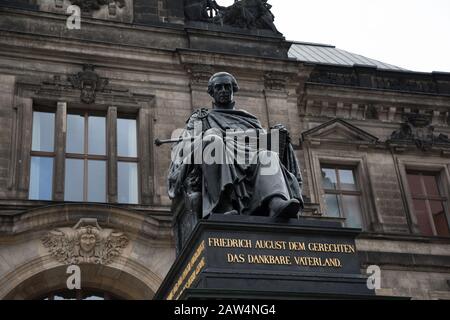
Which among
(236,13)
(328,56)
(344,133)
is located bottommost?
(344,133)

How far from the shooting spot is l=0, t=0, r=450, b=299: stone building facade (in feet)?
37.8

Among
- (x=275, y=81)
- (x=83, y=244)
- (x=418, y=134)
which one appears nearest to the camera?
(x=83, y=244)

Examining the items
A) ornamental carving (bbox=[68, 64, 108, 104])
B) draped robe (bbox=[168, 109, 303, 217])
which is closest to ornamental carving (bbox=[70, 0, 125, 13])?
ornamental carving (bbox=[68, 64, 108, 104])

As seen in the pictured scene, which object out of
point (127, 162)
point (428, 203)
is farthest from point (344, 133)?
point (127, 162)

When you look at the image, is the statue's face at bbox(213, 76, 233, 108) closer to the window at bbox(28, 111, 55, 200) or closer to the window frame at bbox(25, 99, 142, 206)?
the window frame at bbox(25, 99, 142, 206)

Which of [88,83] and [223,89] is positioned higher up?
[88,83]

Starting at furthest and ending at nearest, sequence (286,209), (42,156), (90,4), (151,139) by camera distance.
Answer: (90,4)
(151,139)
(42,156)
(286,209)

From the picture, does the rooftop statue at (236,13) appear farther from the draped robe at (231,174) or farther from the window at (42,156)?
the draped robe at (231,174)

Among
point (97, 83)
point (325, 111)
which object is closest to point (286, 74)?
point (325, 111)

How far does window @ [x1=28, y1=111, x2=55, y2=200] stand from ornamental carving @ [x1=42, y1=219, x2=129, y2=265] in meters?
0.97

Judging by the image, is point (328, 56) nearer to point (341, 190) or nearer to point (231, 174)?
point (341, 190)

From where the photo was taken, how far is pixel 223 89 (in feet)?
21.9

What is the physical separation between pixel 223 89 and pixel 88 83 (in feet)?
23.3

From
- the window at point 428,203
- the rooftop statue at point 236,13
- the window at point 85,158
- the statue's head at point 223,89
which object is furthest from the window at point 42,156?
the window at point 428,203
